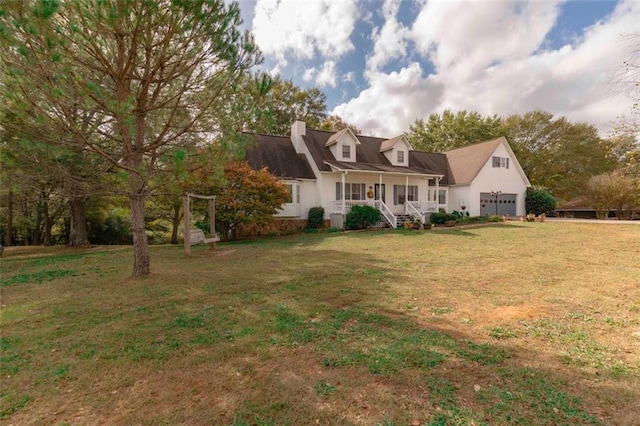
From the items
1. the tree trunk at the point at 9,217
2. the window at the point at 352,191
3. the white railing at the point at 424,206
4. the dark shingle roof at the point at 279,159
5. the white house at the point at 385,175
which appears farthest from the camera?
the white railing at the point at 424,206

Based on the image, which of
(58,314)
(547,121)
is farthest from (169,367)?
(547,121)

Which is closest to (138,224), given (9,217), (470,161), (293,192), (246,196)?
Result: (246,196)

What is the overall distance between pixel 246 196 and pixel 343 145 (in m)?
9.59

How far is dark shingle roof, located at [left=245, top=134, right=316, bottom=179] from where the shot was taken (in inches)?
762

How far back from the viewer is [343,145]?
21.6 m

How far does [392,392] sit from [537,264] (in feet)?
23.9

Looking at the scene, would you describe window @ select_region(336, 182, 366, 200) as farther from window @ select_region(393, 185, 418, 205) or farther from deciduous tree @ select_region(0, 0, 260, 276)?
deciduous tree @ select_region(0, 0, 260, 276)

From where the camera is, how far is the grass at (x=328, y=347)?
258cm

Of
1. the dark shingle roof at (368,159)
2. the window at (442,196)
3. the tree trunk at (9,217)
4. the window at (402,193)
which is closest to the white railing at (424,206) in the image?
the window at (402,193)

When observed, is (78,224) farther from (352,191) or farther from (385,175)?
(385,175)

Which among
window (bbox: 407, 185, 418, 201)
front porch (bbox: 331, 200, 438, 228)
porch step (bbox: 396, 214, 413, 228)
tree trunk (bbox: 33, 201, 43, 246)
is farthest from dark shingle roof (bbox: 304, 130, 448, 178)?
tree trunk (bbox: 33, 201, 43, 246)

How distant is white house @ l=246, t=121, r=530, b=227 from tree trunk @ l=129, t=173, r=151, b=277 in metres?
11.5

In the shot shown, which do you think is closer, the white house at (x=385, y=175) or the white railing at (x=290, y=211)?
the white railing at (x=290, y=211)

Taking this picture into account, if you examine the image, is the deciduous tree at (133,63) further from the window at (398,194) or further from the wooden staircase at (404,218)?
the window at (398,194)
